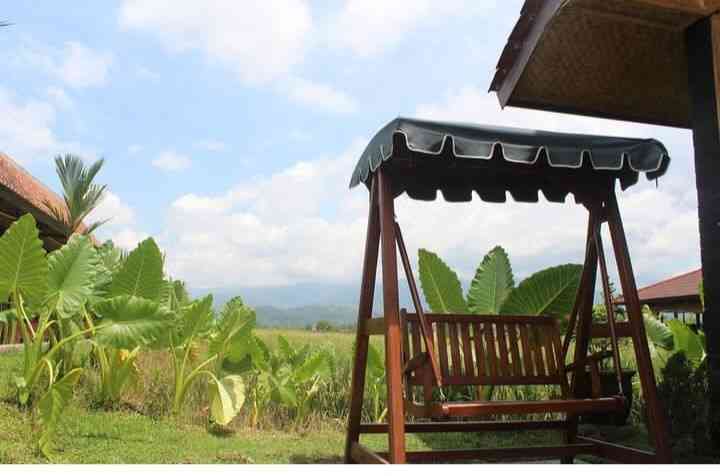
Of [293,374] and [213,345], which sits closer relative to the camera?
[213,345]

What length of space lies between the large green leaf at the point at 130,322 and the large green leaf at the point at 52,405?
0.44 metres

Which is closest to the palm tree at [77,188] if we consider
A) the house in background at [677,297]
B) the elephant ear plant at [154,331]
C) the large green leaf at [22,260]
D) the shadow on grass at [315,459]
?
the elephant ear plant at [154,331]

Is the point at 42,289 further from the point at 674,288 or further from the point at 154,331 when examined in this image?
the point at 674,288

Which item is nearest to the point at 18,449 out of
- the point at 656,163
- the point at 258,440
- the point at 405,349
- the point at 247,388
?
the point at 258,440

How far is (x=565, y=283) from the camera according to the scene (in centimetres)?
588

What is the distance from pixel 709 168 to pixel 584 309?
1.15 metres

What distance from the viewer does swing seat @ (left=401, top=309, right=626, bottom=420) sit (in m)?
3.37

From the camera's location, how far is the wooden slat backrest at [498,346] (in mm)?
3814

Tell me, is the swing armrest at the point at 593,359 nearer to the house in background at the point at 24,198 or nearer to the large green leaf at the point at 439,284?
the large green leaf at the point at 439,284

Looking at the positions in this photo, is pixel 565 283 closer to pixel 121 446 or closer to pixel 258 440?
pixel 258 440

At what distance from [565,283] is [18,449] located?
14.4ft

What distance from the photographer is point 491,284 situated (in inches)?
250

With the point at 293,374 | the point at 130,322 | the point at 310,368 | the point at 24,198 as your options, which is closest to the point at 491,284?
the point at 310,368

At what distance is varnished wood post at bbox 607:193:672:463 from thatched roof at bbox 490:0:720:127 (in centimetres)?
94
